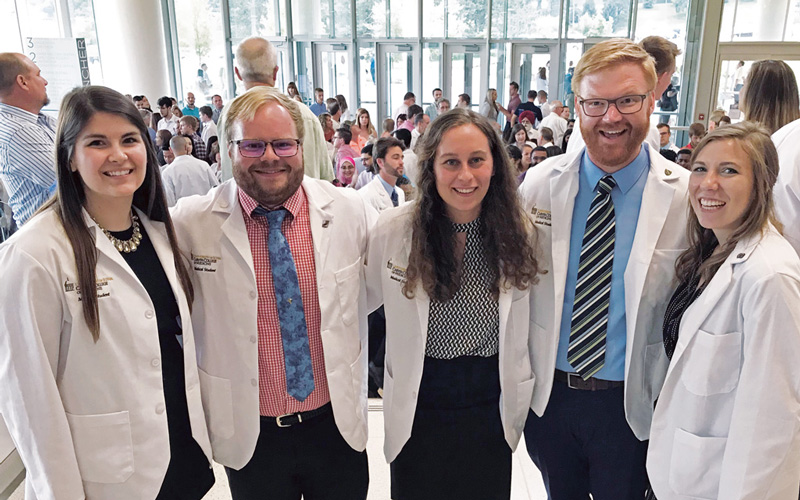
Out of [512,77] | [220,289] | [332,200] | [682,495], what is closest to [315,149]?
[332,200]

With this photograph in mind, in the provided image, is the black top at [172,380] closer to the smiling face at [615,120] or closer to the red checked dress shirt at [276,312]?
the red checked dress shirt at [276,312]

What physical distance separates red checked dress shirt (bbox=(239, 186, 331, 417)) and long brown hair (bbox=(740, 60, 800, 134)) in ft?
8.79

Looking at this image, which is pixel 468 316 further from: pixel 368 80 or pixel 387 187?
pixel 368 80

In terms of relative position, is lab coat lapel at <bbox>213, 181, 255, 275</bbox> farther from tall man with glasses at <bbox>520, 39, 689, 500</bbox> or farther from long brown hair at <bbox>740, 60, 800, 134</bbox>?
long brown hair at <bbox>740, 60, 800, 134</bbox>

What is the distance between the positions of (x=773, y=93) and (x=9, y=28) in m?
12.2

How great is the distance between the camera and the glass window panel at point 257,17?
14.5 meters

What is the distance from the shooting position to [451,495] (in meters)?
2.15

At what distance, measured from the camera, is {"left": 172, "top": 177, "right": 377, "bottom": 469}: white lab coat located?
6.16 feet

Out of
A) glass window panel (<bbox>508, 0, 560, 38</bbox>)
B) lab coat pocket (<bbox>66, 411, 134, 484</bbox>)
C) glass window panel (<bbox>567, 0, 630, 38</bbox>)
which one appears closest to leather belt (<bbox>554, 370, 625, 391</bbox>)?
lab coat pocket (<bbox>66, 411, 134, 484</bbox>)

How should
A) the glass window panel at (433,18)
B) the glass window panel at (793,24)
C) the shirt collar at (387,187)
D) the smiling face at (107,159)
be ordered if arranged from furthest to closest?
1. the glass window panel at (433,18)
2. the glass window panel at (793,24)
3. the shirt collar at (387,187)
4. the smiling face at (107,159)

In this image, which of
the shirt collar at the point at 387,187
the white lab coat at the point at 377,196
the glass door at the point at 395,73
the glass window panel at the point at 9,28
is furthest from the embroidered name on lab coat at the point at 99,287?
the glass door at the point at 395,73

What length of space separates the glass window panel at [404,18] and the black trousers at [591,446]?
13393 mm

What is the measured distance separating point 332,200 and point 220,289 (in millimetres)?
522

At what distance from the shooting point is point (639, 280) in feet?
6.29
